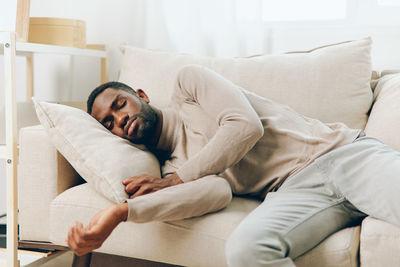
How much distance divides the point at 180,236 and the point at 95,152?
0.36 metres

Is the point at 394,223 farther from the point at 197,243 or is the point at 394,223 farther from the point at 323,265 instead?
the point at 197,243

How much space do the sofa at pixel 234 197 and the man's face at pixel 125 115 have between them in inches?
7.8

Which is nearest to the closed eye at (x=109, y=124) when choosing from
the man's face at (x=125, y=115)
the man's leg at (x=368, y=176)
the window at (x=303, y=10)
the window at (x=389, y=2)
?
the man's face at (x=125, y=115)

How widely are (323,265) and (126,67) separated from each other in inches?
45.6

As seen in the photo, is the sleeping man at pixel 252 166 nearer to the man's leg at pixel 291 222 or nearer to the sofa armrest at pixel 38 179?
the man's leg at pixel 291 222

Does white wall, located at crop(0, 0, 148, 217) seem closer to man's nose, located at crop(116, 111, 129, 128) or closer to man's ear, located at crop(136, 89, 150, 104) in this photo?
man's ear, located at crop(136, 89, 150, 104)

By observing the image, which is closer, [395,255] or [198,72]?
[395,255]

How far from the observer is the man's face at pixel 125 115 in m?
1.49

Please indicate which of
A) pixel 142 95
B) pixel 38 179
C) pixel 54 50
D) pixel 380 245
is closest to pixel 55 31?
pixel 54 50

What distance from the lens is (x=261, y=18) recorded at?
2.11 m

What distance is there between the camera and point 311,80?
1685mm

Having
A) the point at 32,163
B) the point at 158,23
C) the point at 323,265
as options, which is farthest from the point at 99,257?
the point at 158,23

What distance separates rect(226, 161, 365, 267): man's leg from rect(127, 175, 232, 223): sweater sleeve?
0.12 meters

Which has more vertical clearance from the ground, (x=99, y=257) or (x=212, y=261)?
(x=212, y=261)
